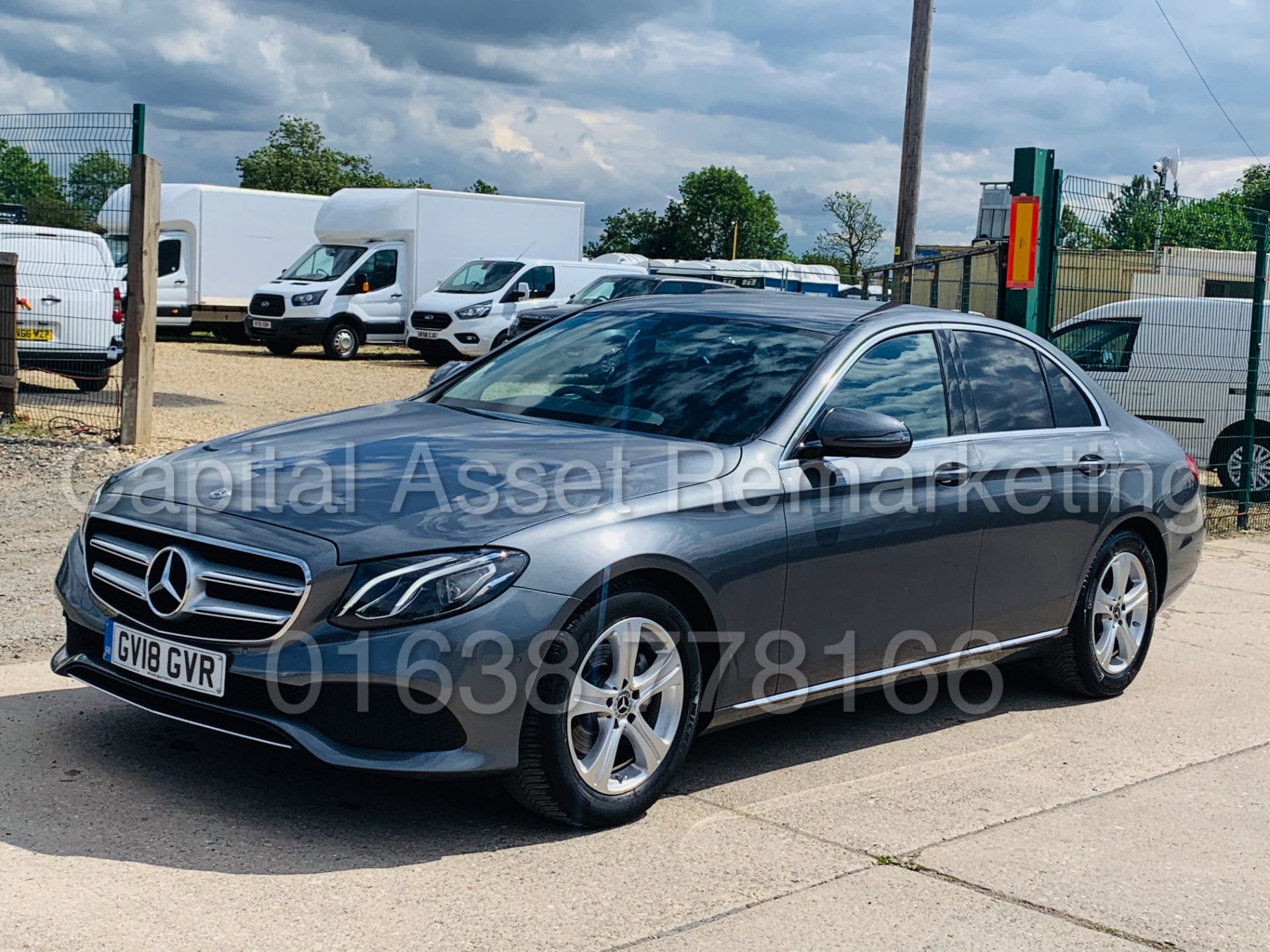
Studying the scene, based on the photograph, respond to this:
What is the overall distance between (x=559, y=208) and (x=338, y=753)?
2703 cm

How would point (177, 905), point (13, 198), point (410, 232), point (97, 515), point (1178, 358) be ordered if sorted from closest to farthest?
1. point (177, 905)
2. point (97, 515)
3. point (1178, 358)
4. point (13, 198)
5. point (410, 232)

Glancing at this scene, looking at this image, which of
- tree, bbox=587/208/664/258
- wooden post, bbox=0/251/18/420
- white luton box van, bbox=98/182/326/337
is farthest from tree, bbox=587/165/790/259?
wooden post, bbox=0/251/18/420

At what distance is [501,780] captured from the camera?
4.32 metres

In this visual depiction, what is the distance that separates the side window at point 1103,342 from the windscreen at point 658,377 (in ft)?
22.2

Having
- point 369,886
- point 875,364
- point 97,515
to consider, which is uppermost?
point 875,364

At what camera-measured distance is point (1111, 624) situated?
6602 millimetres

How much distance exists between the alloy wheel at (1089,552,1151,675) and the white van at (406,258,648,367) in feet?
62.3

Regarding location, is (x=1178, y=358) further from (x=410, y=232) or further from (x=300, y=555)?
(x=410, y=232)

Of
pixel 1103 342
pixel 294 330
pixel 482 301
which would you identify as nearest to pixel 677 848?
pixel 1103 342

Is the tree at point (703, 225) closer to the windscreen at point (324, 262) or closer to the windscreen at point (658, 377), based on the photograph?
the windscreen at point (324, 262)


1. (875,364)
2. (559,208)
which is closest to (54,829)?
(875,364)

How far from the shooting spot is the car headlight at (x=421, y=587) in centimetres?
408

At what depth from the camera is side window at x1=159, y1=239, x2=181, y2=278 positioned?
29484 millimetres

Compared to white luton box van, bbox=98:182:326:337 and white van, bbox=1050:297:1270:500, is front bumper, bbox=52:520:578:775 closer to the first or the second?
white van, bbox=1050:297:1270:500
